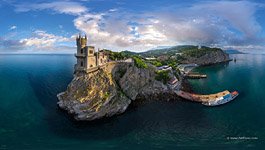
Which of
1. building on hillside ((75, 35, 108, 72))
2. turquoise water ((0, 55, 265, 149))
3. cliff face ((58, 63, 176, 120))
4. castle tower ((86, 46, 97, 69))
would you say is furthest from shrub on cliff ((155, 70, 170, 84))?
building on hillside ((75, 35, 108, 72))

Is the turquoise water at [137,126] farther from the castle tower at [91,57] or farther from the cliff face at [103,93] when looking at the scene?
the castle tower at [91,57]

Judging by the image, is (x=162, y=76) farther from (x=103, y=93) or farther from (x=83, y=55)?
(x=83, y=55)

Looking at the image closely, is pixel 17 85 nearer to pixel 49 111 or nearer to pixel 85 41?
pixel 49 111

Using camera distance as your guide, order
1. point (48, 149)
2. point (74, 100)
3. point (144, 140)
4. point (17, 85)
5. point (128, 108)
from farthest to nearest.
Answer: point (17, 85) → point (128, 108) → point (74, 100) → point (144, 140) → point (48, 149)

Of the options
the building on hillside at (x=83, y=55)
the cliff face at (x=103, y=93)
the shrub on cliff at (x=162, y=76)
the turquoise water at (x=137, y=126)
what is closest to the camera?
the turquoise water at (x=137, y=126)

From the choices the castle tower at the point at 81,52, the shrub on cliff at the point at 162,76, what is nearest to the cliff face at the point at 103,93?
the castle tower at the point at 81,52

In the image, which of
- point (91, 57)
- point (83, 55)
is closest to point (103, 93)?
point (91, 57)

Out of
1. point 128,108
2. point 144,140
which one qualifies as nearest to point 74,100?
point 128,108

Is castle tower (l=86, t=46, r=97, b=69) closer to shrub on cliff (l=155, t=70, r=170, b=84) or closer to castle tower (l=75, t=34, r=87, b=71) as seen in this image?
castle tower (l=75, t=34, r=87, b=71)

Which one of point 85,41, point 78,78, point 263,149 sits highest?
point 85,41
